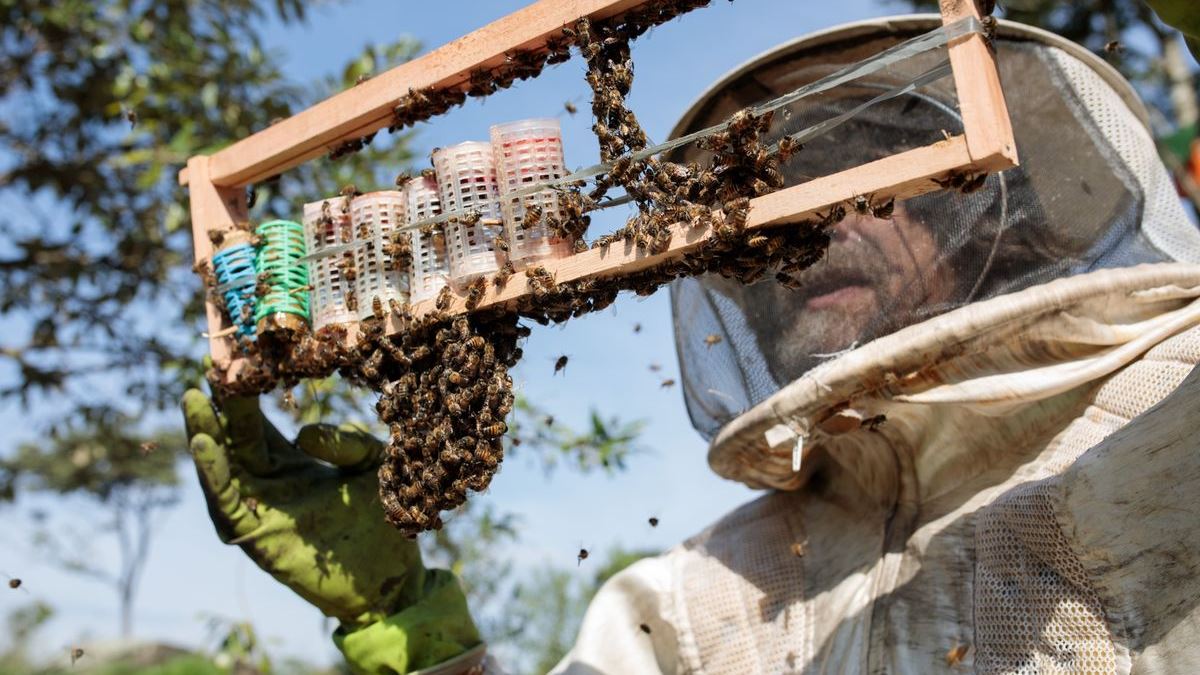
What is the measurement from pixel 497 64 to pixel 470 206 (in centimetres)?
29

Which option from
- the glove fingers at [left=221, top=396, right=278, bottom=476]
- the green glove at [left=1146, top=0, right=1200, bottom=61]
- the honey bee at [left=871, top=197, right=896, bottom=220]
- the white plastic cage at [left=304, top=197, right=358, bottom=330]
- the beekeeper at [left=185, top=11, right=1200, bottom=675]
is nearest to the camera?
the green glove at [left=1146, top=0, right=1200, bottom=61]

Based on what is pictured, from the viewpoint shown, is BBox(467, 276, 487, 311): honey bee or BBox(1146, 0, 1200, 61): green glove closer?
BBox(1146, 0, 1200, 61): green glove

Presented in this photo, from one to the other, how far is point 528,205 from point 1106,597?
1223 mm

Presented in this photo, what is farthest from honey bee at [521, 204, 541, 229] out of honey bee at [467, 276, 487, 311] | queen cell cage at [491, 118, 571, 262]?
honey bee at [467, 276, 487, 311]

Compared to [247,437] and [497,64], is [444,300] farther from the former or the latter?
[247,437]

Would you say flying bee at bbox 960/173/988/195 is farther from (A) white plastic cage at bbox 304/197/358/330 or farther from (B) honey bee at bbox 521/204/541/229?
(A) white plastic cage at bbox 304/197/358/330

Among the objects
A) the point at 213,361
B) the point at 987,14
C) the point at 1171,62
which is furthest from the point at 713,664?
the point at 1171,62

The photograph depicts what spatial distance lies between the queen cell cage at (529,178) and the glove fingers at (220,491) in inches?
36.2

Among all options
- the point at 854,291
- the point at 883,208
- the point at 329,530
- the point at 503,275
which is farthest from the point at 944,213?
the point at 329,530

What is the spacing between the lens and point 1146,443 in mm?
1806

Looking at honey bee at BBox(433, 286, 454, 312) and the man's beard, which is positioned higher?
honey bee at BBox(433, 286, 454, 312)

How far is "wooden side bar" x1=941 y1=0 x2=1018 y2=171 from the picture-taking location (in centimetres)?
163

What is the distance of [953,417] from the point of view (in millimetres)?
2428

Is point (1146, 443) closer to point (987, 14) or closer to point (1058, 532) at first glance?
point (1058, 532)
